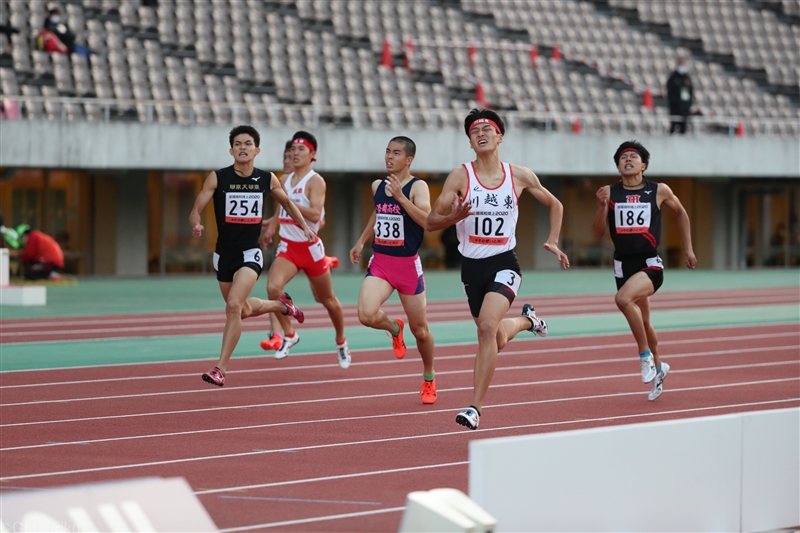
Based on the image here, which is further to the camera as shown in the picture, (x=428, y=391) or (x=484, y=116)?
(x=428, y=391)

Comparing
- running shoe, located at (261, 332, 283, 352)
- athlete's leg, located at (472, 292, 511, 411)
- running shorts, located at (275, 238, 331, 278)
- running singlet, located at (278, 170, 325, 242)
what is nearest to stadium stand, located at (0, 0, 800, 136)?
running shoe, located at (261, 332, 283, 352)

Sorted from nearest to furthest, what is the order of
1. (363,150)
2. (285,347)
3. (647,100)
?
(285,347), (363,150), (647,100)

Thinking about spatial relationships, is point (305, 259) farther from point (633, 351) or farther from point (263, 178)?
point (633, 351)

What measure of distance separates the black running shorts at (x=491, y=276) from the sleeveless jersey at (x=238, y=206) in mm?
2528

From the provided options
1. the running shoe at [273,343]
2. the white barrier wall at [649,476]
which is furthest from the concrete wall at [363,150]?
the white barrier wall at [649,476]

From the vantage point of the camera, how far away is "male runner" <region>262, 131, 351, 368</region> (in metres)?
11.5

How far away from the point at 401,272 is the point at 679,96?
22.2 m

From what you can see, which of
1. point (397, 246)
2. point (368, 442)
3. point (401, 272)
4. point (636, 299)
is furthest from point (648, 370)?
point (368, 442)

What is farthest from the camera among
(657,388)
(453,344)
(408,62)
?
(408,62)

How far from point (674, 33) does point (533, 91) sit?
6978 millimetres

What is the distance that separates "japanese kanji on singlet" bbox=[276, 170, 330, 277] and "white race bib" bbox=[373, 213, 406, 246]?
204 cm

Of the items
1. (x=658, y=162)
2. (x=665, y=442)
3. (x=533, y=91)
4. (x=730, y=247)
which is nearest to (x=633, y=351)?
(x=665, y=442)

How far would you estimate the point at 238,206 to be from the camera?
10266 mm

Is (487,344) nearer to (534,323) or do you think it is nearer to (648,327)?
(534,323)
